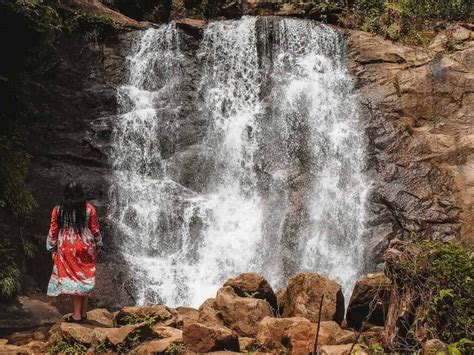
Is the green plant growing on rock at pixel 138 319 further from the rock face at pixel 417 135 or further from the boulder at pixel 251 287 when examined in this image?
the rock face at pixel 417 135

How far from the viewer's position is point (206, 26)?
15344 millimetres

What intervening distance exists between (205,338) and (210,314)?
115 centimetres

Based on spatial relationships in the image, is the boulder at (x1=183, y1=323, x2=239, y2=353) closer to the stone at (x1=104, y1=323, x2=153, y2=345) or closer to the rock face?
the stone at (x1=104, y1=323, x2=153, y2=345)

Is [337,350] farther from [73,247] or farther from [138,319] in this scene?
[73,247]

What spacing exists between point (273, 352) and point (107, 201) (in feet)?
24.2

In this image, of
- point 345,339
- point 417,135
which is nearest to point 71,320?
point 345,339

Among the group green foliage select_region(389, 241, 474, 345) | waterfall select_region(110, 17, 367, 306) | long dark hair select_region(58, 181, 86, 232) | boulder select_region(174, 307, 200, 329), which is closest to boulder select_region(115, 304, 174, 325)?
boulder select_region(174, 307, 200, 329)

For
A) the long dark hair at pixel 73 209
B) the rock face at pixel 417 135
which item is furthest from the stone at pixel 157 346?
the rock face at pixel 417 135

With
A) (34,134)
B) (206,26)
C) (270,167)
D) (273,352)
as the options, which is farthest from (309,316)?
(206,26)

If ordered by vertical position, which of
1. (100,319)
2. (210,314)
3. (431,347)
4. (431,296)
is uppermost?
(431,296)

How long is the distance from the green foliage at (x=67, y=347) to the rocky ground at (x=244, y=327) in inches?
0.4

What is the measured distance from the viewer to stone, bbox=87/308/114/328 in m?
6.79

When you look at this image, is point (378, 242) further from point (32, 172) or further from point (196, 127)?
point (32, 172)

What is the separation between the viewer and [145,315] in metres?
6.80
